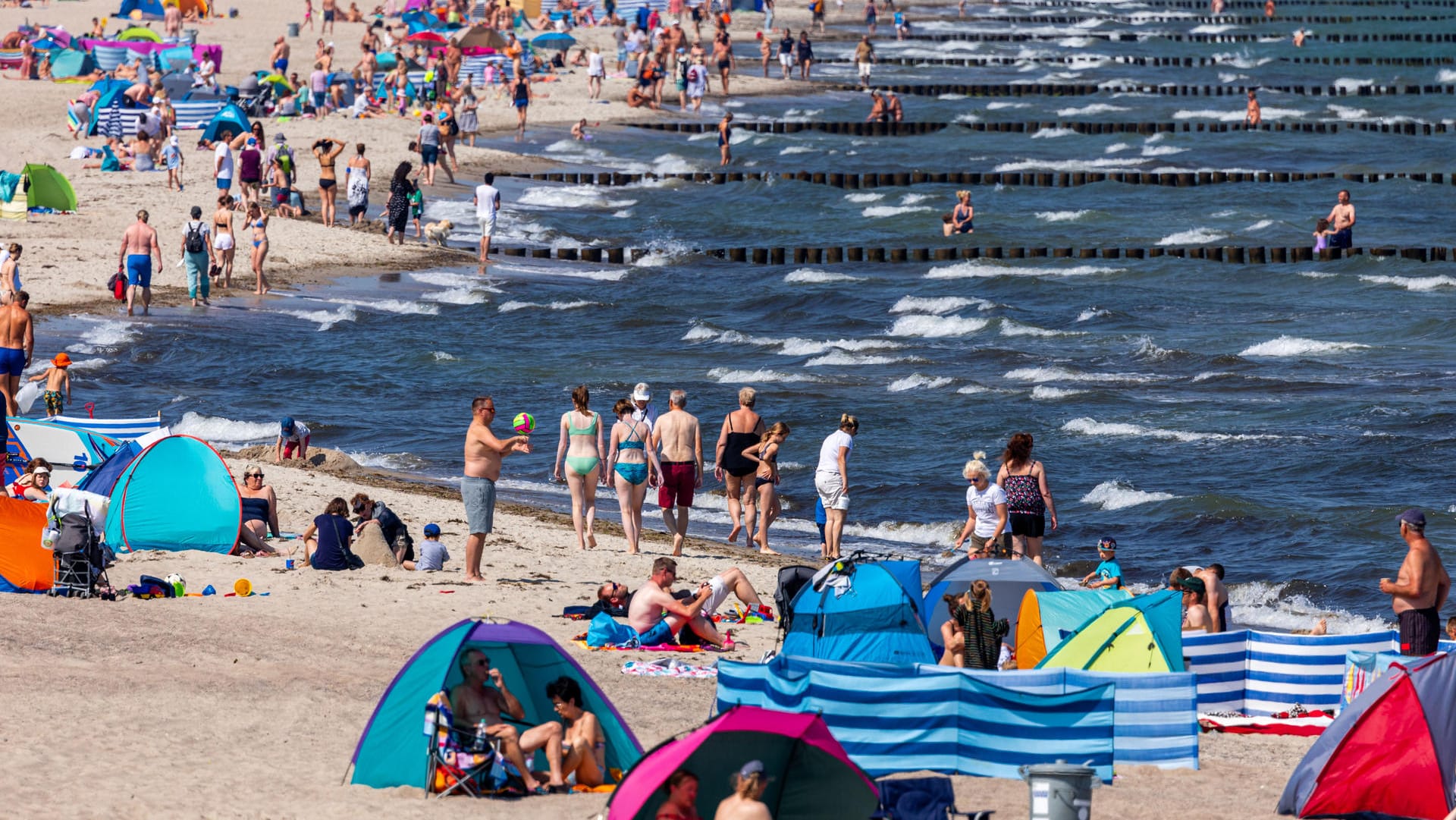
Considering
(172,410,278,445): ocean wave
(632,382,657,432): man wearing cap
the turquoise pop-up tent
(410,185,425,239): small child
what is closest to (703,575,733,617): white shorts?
(632,382,657,432): man wearing cap

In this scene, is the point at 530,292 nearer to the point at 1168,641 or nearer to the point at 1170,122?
the point at 1168,641

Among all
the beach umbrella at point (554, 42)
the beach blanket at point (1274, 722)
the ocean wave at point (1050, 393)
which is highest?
the beach umbrella at point (554, 42)

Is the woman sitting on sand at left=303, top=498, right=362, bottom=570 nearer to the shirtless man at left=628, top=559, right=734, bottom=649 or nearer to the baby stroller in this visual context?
the baby stroller

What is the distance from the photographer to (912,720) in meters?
8.95

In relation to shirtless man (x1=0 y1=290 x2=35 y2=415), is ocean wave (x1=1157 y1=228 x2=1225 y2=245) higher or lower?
lower

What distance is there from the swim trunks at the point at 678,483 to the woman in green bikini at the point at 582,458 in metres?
0.55

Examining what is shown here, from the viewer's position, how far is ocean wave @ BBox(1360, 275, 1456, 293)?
30688 millimetres

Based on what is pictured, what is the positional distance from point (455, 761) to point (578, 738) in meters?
0.62

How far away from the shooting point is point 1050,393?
2362 centimetres

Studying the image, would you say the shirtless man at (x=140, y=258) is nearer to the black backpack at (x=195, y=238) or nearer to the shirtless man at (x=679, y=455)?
the black backpack at (x=195, y=238)

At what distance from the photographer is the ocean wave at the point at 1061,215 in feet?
125

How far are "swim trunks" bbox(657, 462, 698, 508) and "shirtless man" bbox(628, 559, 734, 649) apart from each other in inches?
106

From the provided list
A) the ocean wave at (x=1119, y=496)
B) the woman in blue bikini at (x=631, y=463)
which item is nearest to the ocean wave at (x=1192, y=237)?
the ocean wave at (x=1119, y=496)

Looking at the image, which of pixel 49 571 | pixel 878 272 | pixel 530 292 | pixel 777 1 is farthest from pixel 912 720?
pixel 777 1
